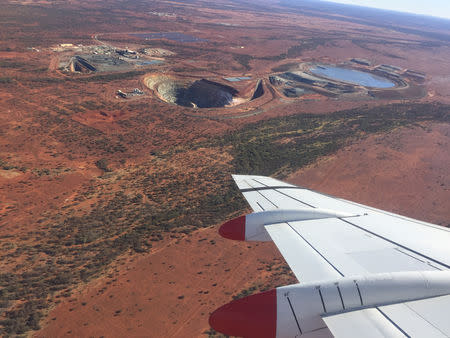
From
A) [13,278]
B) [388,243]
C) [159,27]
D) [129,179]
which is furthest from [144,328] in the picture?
[159,27]

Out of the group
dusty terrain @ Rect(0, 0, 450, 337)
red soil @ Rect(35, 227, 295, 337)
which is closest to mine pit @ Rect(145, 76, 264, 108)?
dusty terrain @ Rect(0, 0, 450, 337)

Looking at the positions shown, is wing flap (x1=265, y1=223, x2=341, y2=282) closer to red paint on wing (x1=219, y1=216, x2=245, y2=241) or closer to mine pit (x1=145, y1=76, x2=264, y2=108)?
red paint on wing (x1=219, y1=216, x2=245, y2=241)

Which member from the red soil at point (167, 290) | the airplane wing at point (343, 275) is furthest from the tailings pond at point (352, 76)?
the airplane wing at point (343, 275)

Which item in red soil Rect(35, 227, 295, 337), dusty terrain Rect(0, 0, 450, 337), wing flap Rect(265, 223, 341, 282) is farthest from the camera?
dusty terrain Rect(0, 0, 450, 337)

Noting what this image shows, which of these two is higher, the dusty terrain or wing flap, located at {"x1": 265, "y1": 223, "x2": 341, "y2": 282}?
wing flap, located at {"x1": 265, "y1": 223, "x2": 341, "y2": 282}

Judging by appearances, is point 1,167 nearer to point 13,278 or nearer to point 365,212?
point 13,278

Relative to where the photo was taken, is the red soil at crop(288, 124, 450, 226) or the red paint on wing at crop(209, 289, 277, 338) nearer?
the red paint on wing at crop(209, 289, 277, 338)

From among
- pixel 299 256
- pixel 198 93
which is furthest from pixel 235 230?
pixel 198 93
